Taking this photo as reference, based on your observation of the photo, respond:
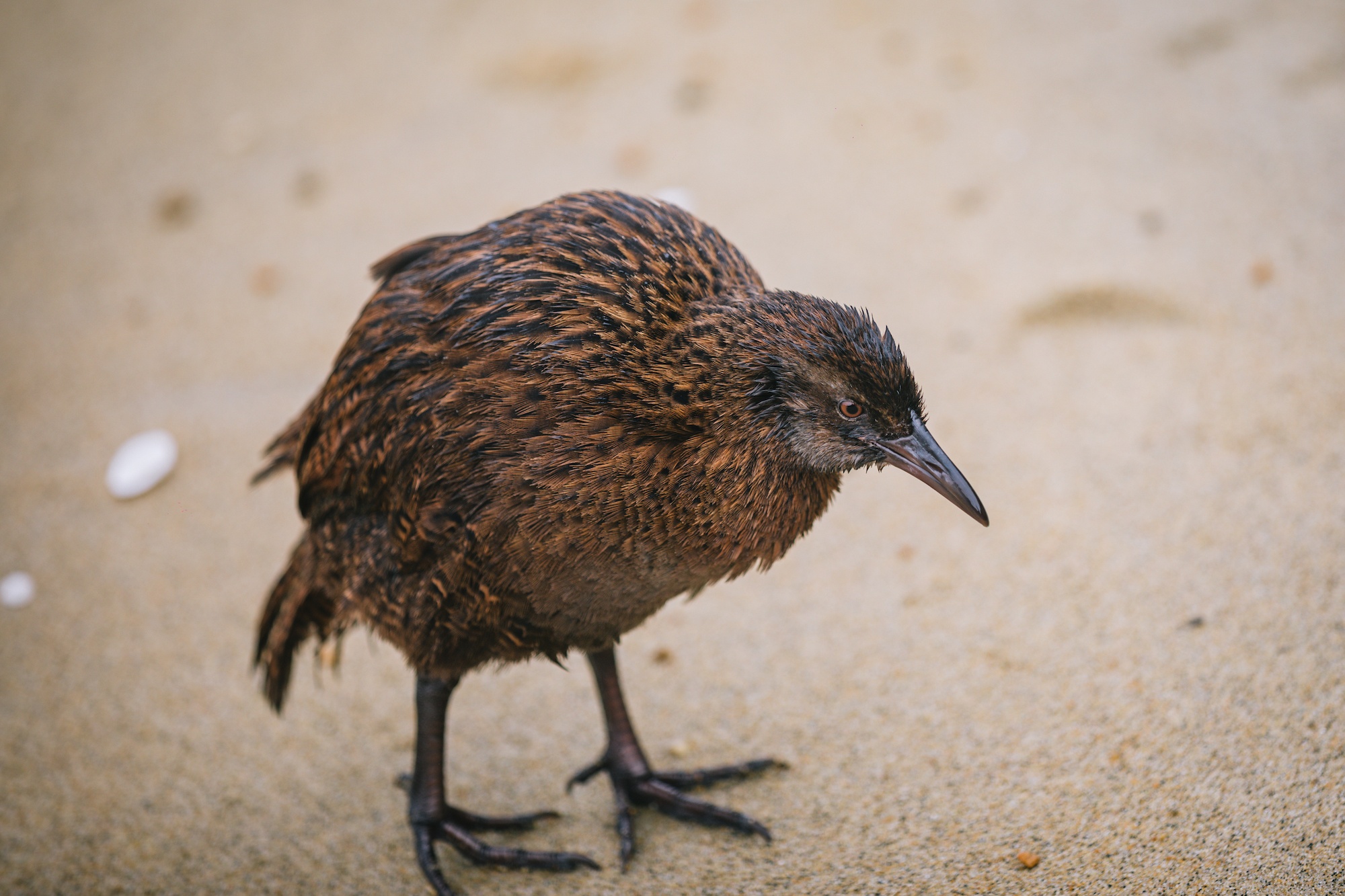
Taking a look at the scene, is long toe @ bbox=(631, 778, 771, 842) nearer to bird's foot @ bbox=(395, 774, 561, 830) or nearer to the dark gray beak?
bird's foot @ bbox=(395, 774, 561, 830)

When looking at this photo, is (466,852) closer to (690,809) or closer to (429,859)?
(429,859)

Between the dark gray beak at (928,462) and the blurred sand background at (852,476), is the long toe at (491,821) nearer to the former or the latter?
the blurred sand background at (852,476)

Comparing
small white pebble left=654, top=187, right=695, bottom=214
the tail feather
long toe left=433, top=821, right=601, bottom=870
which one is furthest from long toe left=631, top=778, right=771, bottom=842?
small white pebble left=654, top=187, right=695, bottom=214

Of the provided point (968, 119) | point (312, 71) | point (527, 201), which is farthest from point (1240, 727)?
point (312, 71)

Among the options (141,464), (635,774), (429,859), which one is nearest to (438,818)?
(429,859)

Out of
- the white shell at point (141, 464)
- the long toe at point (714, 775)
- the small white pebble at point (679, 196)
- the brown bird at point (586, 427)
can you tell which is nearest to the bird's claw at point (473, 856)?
the long toe at point (714, 775)

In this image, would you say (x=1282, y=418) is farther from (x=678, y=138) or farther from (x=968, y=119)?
(x=678, y=138)
